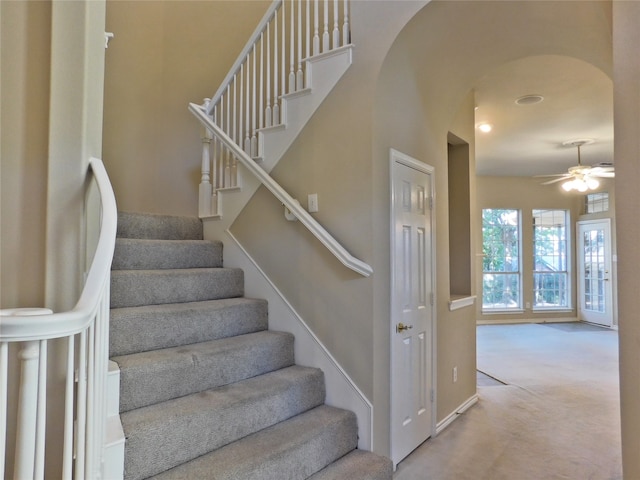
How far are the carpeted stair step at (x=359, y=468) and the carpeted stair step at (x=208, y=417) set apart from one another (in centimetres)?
12

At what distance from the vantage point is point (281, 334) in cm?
253

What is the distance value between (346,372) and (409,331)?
1.75 feet

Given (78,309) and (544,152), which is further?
(544,152)

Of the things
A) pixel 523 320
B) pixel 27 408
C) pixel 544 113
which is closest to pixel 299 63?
pixel 27 408

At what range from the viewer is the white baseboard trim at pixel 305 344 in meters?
2.28

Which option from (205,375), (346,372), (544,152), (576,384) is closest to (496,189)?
(544,152)

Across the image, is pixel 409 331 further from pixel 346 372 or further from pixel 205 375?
pixel 205 375

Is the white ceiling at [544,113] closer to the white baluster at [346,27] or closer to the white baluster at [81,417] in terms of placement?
the white baluster at [346,27]

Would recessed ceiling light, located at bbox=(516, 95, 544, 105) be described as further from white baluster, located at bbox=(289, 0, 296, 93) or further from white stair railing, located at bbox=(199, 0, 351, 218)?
white baluster, located at bbox=(289, 0, 296, 93)

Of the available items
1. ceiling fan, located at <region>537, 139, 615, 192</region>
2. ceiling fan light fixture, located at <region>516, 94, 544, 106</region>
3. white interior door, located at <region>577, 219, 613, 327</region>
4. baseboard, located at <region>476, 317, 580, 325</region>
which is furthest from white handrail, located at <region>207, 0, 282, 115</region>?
white interior door, located at <region>577, 219, 613, 327</region>

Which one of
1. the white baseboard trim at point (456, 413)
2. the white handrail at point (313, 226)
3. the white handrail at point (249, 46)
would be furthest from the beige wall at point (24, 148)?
the white baseboard trim at point (456, 413)

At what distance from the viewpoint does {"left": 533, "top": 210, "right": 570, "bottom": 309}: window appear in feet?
26.2

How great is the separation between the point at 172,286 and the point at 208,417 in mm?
926

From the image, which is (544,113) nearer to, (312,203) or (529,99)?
(529,99)
